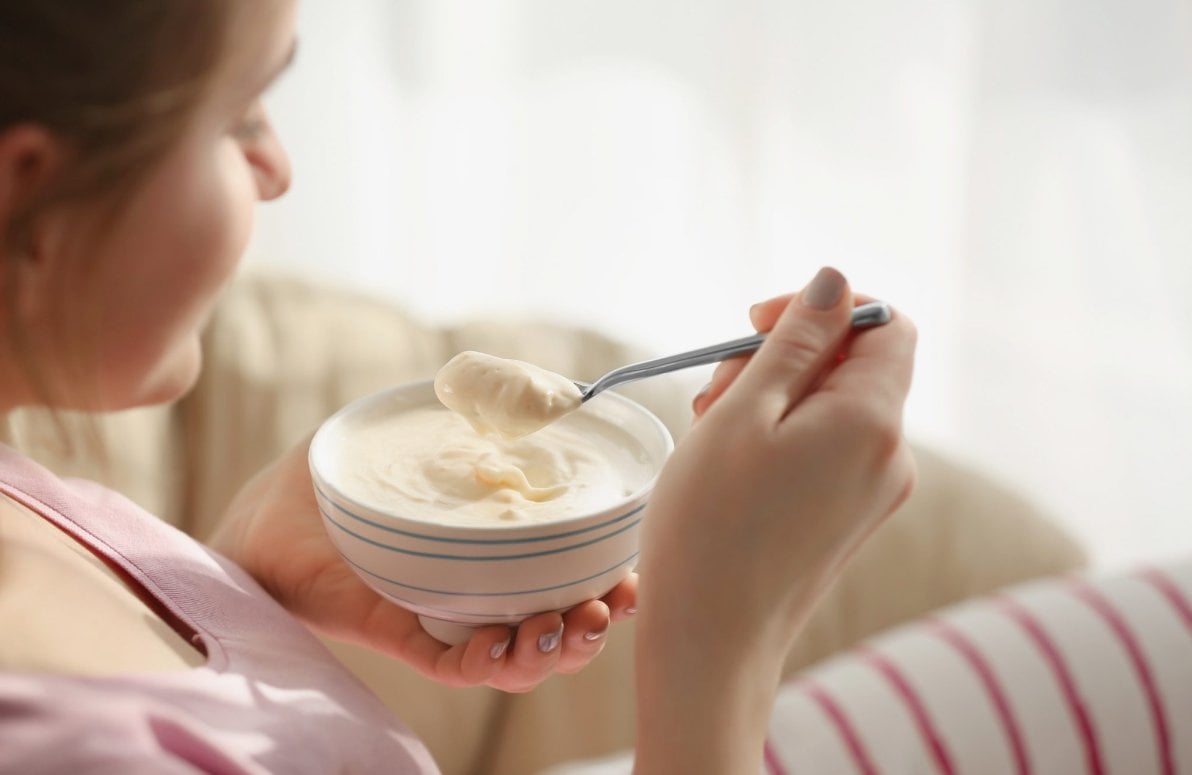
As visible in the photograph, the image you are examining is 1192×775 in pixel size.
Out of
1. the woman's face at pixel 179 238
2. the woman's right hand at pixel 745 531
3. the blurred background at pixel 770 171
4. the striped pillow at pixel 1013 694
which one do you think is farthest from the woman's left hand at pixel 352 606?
the blurred background at pixel 770 171

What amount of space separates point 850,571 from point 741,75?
0.79 m

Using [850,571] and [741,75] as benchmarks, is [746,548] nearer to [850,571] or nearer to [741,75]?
[850,571]

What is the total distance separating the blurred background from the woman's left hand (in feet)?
3.10

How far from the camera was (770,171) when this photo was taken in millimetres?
2002

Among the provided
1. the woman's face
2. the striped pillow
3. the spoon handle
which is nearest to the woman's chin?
the woman's face

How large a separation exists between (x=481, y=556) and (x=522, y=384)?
0.42 feet

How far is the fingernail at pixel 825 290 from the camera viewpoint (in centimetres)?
73

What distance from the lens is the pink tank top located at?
23.1 inches

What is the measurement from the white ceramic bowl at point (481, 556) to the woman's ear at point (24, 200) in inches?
8.1

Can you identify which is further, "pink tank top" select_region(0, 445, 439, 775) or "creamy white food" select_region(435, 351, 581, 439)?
"creamy white food" select_region(435, 351, 581, 439)

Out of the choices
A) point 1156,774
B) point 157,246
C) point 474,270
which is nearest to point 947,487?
point 1156,774

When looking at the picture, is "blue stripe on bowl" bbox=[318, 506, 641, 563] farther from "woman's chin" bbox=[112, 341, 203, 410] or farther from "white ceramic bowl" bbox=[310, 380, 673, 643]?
"woman's chin" bbox=[112, 341, 203, 410]

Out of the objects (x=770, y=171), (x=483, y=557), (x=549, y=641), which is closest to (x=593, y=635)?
(x=549, y=641)

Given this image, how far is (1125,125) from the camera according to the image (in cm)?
193
